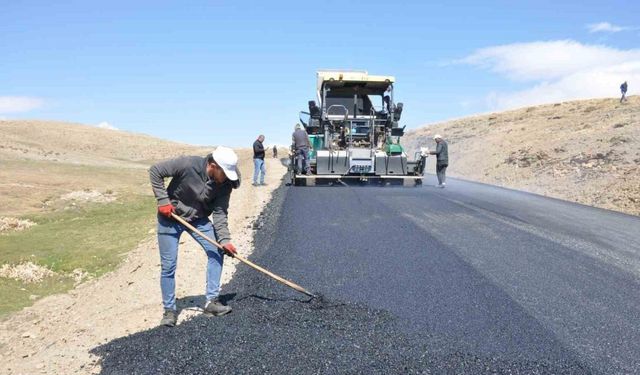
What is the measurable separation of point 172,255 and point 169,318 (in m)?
0.57

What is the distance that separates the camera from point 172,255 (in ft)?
17.6

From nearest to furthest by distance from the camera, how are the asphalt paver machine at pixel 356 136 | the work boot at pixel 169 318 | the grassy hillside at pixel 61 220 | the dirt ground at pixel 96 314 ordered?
the dirt ground at pixel 96 314
the work boot at pixel 169 318
the grassy hillside at pixel 61 220
the asphalt paver machine at pixel 356 136

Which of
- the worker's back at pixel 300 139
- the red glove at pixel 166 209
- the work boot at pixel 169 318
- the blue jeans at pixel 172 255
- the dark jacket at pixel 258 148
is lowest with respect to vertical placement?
the work boot at pixel 169 318

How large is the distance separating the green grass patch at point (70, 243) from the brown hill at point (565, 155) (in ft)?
37.9

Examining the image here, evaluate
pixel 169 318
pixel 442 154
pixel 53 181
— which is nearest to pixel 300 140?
pixel 442 154

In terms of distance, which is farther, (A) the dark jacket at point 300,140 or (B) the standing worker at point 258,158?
(B) the standing worker at point 258,158

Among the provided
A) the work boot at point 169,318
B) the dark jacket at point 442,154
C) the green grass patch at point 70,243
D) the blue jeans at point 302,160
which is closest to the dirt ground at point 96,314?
the work boot at point 169,318

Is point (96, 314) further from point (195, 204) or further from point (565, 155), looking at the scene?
point (565, 155)

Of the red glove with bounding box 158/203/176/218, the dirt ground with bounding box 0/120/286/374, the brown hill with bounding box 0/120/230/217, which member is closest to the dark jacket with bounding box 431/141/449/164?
the dirt ground with bounding box 0/120/286/374

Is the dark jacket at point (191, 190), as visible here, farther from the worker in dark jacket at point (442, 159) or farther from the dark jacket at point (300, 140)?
the worker in dark jacket at point (442, 159)

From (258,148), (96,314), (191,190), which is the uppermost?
(258,148)

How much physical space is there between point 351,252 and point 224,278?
188 centimetres

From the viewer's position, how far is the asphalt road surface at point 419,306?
454 cm

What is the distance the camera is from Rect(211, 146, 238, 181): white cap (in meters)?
4.99
